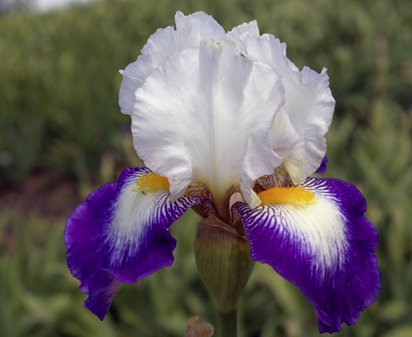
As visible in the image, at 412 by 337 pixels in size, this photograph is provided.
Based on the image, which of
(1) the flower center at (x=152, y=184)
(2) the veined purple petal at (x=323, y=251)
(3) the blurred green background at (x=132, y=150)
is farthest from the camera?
(3) the blurred green background at (x=132, y=150)

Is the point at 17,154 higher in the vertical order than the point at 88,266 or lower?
lower

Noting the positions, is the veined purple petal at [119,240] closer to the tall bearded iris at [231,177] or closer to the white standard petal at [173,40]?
the tall bearded iris at [231,177]

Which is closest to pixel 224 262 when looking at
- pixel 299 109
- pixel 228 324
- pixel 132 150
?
pixel 228 324

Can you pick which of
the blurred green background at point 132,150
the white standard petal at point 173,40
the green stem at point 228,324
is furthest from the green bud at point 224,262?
the blurred green background at point 132,150

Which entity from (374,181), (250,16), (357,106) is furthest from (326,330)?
(250,16)

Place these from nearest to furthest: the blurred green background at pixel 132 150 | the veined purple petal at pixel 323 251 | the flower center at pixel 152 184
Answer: the veined purple petal at pixel 323 251
the flower center at pixel 152 184
the blurred green background at pixel 132 150

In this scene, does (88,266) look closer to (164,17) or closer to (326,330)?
(326,330)
